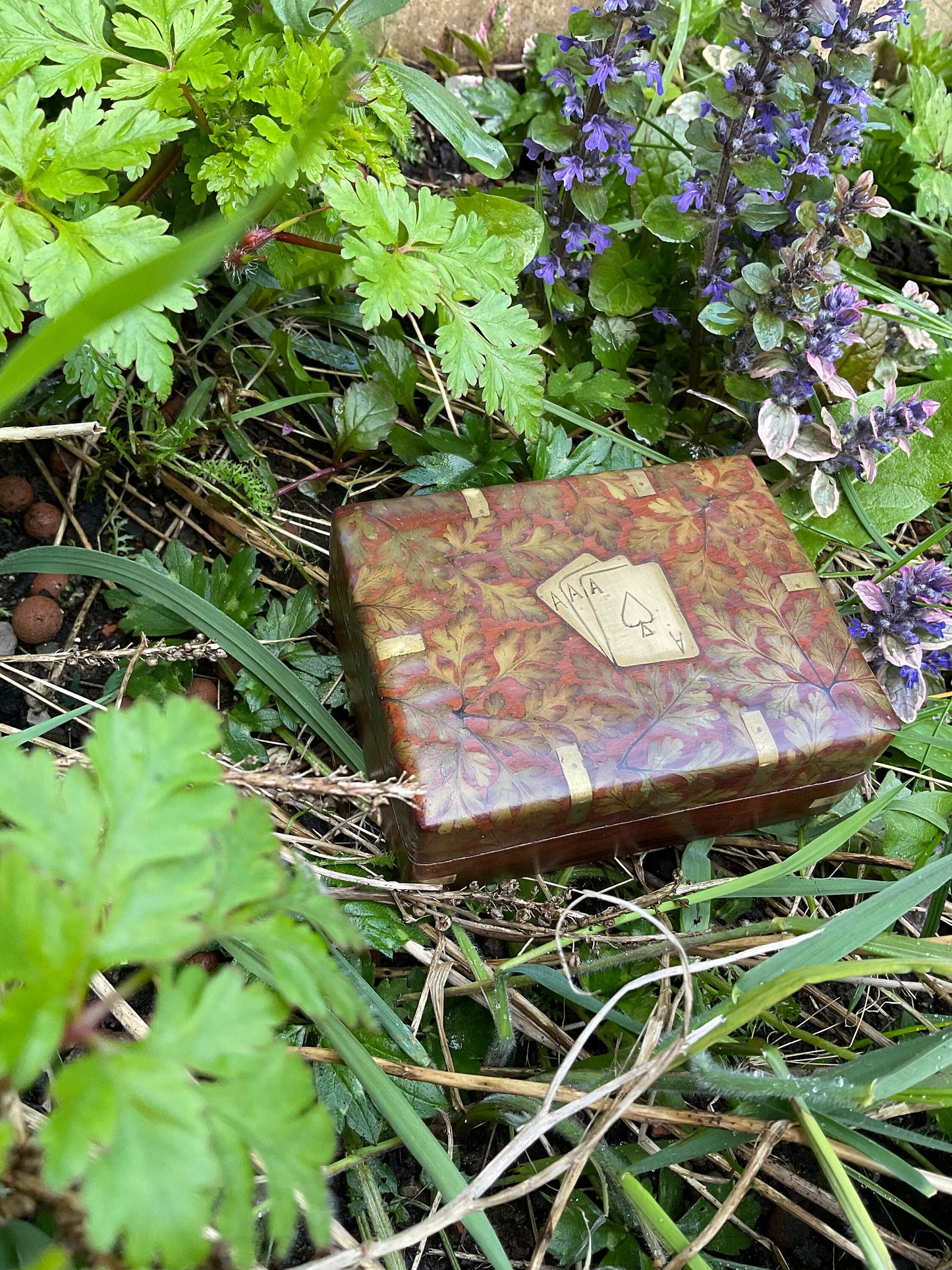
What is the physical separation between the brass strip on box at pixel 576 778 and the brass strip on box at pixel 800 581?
400 millimetres

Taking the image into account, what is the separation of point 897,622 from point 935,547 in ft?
1.24

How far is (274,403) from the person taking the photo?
146cm

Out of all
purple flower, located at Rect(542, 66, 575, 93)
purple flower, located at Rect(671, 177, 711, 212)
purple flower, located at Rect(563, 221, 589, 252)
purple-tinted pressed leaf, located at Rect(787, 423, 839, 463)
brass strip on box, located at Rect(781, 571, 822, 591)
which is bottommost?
brass strip on box, located at Rect(781, 571, 822, 591)

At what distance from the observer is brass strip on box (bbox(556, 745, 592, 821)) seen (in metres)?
1.09

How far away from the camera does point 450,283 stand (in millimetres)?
1219

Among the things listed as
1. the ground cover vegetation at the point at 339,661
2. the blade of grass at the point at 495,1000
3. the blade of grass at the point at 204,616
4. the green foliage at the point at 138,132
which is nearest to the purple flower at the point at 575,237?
the ground cover vegetation at the point at 339,661

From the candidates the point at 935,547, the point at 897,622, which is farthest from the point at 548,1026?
the point at 935,547

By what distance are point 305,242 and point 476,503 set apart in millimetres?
405

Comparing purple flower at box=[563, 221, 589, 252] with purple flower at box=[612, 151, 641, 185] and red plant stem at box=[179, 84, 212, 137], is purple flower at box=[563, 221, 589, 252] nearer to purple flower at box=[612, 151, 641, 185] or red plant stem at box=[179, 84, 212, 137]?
purple flower at box=[612, 151, 641, 185]

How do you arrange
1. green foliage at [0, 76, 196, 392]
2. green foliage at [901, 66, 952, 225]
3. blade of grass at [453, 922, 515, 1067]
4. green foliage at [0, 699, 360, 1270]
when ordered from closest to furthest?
green foliage at [0, 699, 360, 1270] → green foliage at [0, 76, 196, 392] → blade of grass at [453, 922, 515, 1067] → green foliage at [901, 66, 952, 225]

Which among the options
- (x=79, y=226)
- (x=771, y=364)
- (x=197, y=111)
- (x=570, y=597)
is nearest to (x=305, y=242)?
(x=197, y=111)

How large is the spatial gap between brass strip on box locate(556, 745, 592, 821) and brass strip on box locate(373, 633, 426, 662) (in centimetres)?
20

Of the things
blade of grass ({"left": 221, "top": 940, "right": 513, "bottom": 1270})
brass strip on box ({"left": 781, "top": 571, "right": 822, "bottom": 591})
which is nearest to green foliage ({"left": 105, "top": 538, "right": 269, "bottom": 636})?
blade of grass ({"left": 221, "top": 940, "right": 513, "bottom": 1270})

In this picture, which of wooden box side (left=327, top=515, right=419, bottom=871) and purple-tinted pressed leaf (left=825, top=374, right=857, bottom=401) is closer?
wooden box side (left=327, top=515, right=419, bottom=871)
